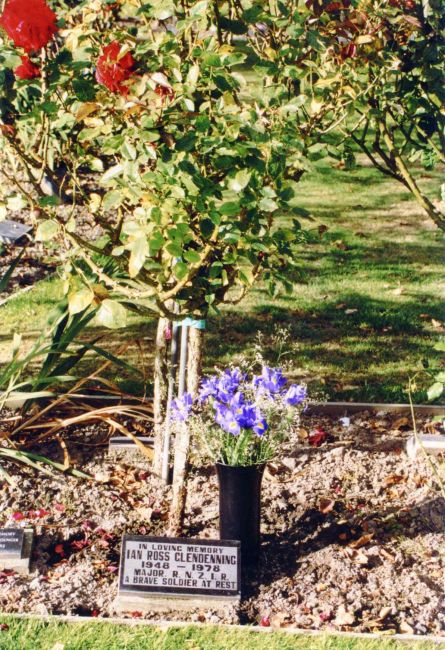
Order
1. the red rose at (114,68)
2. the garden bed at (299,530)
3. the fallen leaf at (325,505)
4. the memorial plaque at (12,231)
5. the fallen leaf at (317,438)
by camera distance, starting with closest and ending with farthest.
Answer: the red rose at (114,68), the garden bed at (299,530), the fallen leaf at (325,505), the fallen leaf at (317,438), the memorial plaque at (12,231)

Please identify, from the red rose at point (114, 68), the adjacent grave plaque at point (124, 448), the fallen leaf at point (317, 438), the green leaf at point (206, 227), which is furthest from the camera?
the fallen leaf at point (317, 438)

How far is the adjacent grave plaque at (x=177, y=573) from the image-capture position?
115 inches

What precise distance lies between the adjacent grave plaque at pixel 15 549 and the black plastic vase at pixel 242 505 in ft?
2.49

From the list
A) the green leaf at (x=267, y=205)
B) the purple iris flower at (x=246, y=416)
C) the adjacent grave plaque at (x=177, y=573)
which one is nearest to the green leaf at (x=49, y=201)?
the green leaf at (x=267, y=205)

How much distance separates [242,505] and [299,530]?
16.3 inches

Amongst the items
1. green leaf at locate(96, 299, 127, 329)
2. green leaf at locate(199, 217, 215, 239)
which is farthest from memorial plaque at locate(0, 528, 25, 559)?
green leaf at locate(199, 217, 215, 239)

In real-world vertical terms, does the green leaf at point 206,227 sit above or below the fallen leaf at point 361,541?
above

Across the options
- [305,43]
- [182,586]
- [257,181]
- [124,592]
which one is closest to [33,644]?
[124,592]

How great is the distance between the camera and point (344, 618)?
289 cm

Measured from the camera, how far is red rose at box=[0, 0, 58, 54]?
7.63 ft

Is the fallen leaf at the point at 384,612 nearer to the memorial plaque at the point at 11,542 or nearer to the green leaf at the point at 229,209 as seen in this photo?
the memorial plaque at the point at 11,542

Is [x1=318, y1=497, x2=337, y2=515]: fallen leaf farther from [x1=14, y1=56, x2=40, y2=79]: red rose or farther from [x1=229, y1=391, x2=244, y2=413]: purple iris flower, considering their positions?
[x1=14, y1=56, x2=40, y2=79]: red rose

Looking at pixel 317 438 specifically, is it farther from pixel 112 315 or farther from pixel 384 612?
pixel 112 315

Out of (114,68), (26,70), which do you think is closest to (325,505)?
(114,68)
